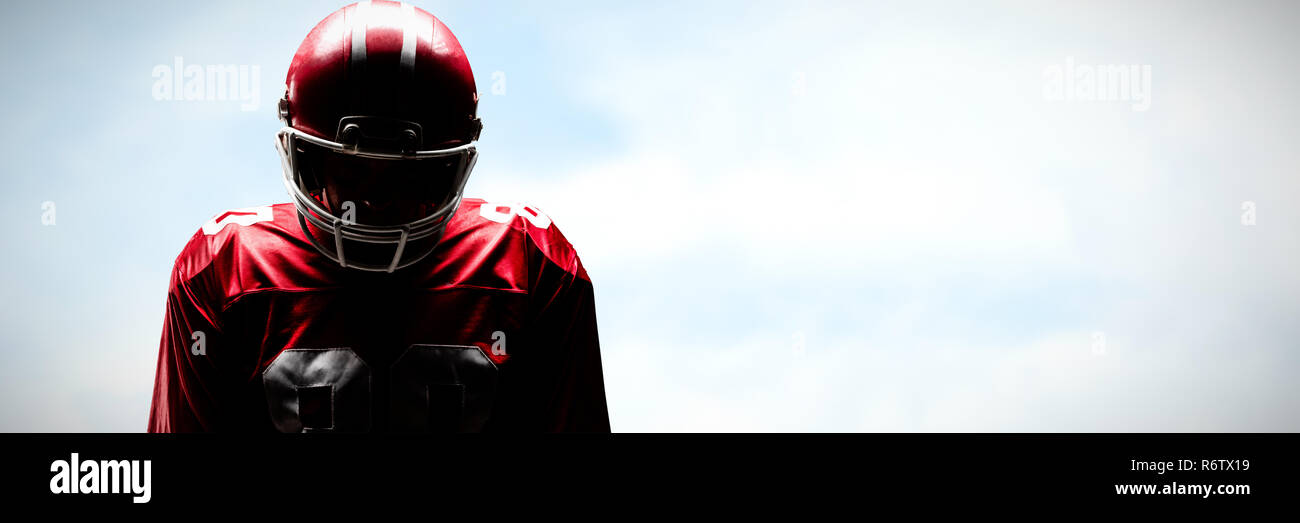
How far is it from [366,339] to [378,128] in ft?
1.11

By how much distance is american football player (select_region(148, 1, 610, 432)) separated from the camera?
1.39 meters

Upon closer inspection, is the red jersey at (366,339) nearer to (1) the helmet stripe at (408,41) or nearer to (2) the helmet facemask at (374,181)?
(2) the helmet facemask at (374,181)

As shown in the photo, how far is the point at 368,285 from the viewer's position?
1.49 meters

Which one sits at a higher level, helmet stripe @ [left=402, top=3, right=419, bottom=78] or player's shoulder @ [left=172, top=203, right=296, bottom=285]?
helmet stripe @ [left=402, top=3, right=419, bottom=78]

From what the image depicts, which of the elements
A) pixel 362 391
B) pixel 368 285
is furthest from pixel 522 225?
pixel 362 391

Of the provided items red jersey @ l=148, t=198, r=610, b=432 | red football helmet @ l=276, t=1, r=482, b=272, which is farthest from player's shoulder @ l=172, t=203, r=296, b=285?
red football helmet @ l=276, t=1, r=482, b=272

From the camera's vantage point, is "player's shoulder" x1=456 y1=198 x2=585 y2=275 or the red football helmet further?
"player's shoulder" x1=456 y1=198 x2=585 y2=275

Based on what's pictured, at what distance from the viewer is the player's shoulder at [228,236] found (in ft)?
5.03

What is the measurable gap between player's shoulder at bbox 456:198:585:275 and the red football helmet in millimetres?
165

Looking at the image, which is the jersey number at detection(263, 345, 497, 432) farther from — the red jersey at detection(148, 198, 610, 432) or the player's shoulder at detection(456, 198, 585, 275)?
the player's shoulder at detection(456, 198, 585, 275)

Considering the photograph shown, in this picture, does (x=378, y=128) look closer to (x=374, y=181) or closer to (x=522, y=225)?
(x=374, y=181)

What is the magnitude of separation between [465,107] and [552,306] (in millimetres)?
385

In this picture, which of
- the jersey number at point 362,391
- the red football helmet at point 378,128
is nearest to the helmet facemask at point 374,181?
the red football helmet at point 378,128
